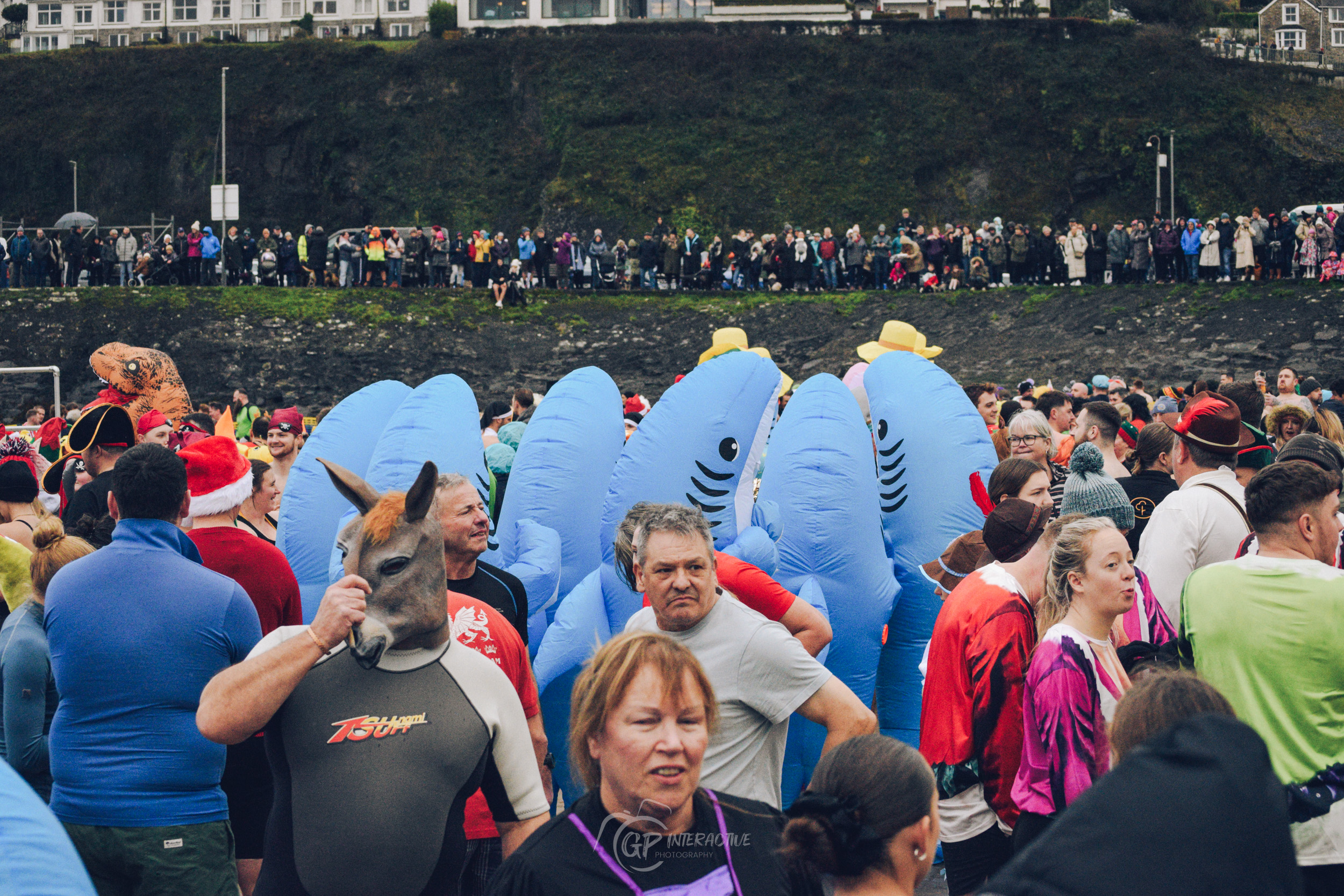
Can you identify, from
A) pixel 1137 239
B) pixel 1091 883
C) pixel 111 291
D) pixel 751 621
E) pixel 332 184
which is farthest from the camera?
pixel 332 184

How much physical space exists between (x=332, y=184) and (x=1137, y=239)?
28798 millimetres

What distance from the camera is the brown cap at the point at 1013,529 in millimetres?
4223

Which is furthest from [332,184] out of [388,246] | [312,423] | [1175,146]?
[312,423]

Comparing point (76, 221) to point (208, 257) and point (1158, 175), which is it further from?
point (1158, 175)

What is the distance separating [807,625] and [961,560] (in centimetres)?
97

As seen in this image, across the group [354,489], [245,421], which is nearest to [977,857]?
[354,489]

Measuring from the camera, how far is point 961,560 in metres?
5.07

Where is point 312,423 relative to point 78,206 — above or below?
below

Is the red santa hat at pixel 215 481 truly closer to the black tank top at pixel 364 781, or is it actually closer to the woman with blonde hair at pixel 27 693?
the woman with blonde hair at pixel 27 693

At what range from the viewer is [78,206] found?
157 ft

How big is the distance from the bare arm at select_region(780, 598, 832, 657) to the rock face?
22.8 meters

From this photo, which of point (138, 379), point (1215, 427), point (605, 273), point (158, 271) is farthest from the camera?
point (605, 273)

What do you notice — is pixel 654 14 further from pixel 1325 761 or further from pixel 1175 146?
pixel 1325 761

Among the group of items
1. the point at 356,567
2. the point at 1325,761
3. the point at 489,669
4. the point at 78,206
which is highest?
the point at 78,206
